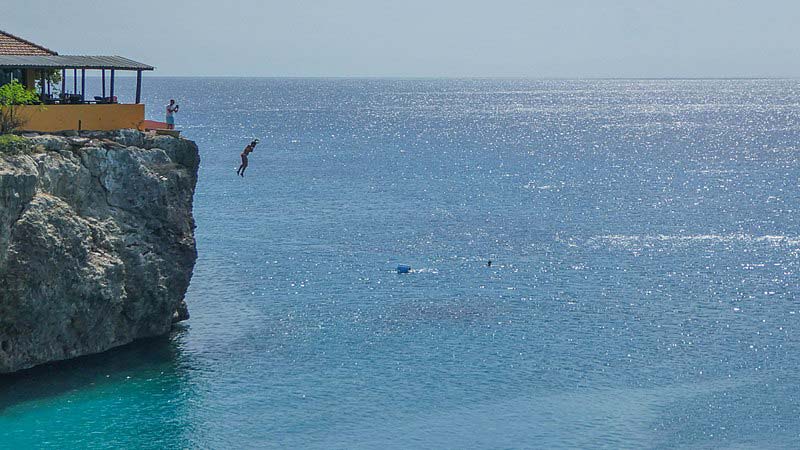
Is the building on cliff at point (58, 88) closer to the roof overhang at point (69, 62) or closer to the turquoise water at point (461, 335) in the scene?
the roof overhang at point (69, 62)

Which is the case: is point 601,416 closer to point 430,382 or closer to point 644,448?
point 644,448

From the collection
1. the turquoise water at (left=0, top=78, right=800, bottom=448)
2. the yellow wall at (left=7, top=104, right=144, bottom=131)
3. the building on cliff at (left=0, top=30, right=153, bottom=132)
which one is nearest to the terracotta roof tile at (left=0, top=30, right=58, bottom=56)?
the building on cliff at (left=0, top=30, right=153, bottom=132)

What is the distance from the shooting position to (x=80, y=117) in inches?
2309

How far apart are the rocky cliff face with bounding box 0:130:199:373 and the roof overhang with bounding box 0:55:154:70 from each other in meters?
4.13

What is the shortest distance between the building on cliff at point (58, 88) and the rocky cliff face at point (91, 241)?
1127mm

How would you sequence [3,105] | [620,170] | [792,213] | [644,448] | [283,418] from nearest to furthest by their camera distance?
[644,448] < [283,418] < [3,105] < [792,213] < [620,170]

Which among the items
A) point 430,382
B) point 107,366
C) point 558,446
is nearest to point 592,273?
point 430,382

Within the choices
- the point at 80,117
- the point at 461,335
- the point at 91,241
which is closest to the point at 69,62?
the point at 80,117

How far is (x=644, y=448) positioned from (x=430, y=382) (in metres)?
13.0

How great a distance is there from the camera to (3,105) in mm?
55594

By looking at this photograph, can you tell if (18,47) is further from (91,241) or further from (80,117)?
(91,241)

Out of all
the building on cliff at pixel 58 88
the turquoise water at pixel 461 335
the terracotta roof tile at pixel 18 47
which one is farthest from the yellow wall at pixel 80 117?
the turquoise water at pixel 461 335

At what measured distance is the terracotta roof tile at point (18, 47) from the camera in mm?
60719

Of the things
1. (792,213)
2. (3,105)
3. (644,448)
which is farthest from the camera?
(792,213)
